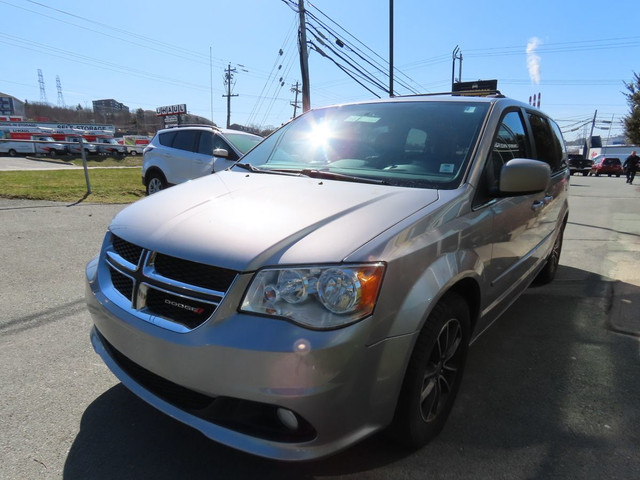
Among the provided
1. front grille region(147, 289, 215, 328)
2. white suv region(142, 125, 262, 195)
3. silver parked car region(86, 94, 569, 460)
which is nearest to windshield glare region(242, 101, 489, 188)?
silver parked car region(86, 94, 569, 460)

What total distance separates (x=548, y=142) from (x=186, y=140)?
277 inches

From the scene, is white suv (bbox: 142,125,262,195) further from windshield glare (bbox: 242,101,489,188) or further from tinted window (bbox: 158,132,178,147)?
windshield glare (bbox: 242,101,489,188)

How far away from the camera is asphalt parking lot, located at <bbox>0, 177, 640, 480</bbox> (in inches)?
80.0

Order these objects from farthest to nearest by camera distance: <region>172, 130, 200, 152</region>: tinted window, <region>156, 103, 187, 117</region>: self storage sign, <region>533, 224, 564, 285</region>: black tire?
<region>156, 103, 187, 117</region>: self storage sign
<region>172, 130, 200, 152</region>: tinted window
<region>533, 224, 564, 285</region>: black tire

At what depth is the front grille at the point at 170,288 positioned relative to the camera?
1.75 m

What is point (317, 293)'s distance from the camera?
1671 millimetres

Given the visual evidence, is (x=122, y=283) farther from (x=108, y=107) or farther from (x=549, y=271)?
(x=108, y=107)

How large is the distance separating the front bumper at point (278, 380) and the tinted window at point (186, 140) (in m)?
7.65

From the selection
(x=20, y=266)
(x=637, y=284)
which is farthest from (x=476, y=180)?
(x=20, y=266)

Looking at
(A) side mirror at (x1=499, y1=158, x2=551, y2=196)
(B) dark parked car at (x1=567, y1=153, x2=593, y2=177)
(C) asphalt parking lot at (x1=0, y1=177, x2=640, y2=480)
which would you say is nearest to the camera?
(C) asphalt parking lot at (x1=0, y1=177, x2=640, y2=480)

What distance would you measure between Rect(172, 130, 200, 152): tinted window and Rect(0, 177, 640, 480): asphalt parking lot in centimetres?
496

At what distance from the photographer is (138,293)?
1.97 metres

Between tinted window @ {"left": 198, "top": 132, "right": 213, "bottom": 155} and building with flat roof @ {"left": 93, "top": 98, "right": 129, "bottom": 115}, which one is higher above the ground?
building with flat roof @ {"left": 93, "top": 98, "right": 129, "bottom": 115}

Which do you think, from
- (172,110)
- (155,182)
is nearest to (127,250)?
(155,182)
